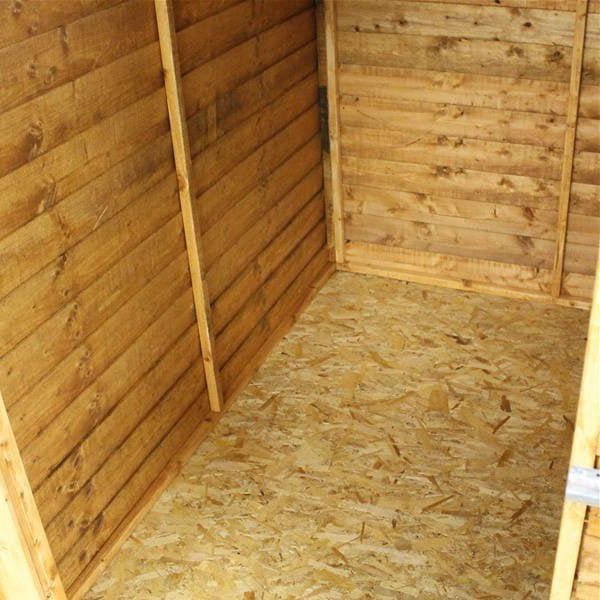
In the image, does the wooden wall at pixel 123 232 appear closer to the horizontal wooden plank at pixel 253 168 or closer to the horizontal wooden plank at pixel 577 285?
the horizontal wooden plank at pixel 253 168

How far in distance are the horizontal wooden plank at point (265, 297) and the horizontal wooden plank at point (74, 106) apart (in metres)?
1.35

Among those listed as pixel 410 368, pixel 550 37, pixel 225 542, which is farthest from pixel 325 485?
pixel 550 37

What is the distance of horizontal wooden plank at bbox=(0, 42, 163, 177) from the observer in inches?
107

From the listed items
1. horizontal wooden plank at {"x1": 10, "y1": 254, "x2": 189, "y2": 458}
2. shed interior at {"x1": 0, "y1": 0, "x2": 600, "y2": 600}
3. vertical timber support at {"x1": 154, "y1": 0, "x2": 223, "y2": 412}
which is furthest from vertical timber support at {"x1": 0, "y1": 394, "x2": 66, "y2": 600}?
vertical timber support at {"x1": 154, "y1": 0, "x2": 223, "y2": 412}

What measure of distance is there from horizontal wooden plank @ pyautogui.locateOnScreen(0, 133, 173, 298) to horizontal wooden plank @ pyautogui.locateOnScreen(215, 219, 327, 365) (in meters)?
1.02

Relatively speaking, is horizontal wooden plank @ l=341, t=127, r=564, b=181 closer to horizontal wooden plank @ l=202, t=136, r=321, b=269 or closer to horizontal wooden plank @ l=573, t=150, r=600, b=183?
horizontal wooden plank @ l=573, t=150, r=600, b=183

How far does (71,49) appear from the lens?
2924mm

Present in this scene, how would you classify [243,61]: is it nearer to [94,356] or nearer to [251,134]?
[251,134]

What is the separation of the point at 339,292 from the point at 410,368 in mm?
877

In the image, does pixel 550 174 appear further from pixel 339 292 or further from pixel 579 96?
pixel 339 292

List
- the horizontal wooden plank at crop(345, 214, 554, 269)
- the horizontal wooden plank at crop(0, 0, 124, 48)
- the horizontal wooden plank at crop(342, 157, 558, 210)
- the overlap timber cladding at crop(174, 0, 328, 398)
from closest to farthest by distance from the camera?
1. the horizontal wooden plank at crop(0, 0, 124, 48)
2. the overlap timber cladding at crop(174, 0, 328, 398)
3. the horizontal wooden plank at crop(342, 157, 558, 210)
4. the horizontal wooden plank at crop(345, 214, 554, 269)

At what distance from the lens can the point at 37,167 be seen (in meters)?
2.85

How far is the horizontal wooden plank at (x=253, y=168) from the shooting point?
3986mm

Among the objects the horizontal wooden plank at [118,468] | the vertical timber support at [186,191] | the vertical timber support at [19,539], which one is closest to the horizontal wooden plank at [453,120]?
the vertical timber support at [186,191]
